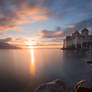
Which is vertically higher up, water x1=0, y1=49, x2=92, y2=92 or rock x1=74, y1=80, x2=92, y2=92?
rock x1=74, y1=80, x2=92, y2=92

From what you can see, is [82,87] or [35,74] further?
[35,74]

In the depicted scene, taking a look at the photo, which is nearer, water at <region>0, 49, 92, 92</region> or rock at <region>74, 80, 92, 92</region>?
rock at <region>74, 80, 92, 92</region>

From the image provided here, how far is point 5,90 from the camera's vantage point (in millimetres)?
9062

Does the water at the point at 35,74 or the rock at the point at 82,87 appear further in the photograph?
the water at the point at 35,74

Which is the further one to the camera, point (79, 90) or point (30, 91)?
point (30, 91)

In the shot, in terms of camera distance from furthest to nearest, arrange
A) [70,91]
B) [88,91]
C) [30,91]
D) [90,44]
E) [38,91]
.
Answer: [90,44], [30,91], [70,91], [38,91], [88,91]

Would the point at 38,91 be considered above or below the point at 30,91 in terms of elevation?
above

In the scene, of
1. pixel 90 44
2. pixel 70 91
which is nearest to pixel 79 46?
pixel 90 44

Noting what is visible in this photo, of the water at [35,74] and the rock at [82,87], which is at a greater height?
the rock at [82,87]

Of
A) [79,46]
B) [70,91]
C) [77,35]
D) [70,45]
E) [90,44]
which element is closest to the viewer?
[70,91]

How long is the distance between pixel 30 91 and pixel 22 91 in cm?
98

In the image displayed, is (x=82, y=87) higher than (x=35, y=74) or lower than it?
higher

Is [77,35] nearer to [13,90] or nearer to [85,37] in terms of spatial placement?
[85,37]

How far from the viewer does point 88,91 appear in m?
5.42
